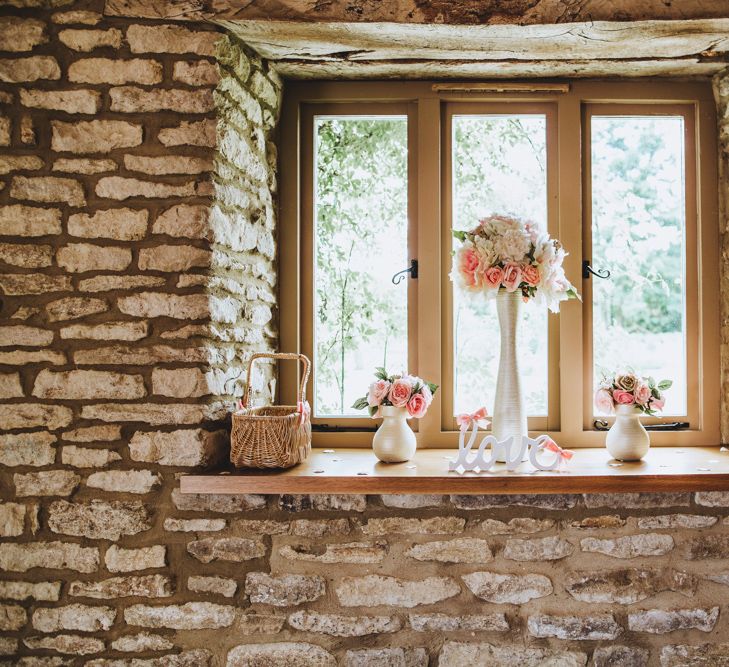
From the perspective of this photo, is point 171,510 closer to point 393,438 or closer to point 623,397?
point 393,438

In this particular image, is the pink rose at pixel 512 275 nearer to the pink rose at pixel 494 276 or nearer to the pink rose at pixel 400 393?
the pink rose at pixel 494 276

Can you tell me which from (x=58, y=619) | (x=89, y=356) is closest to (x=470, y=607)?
(x=58, y=619)

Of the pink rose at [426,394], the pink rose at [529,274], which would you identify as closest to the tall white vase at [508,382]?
the pink rose at [529,274]

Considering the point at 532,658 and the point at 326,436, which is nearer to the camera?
the point at 532,658

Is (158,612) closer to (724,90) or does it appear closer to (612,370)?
(612,370)

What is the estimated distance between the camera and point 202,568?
2031 millimetres

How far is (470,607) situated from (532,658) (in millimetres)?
275

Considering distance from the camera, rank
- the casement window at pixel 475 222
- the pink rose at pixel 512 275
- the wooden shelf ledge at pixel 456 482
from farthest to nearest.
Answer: the casement window at pixel 475 222
the pink rose at pixel 512 275
the wooden shelf ledge at pixel 456 482

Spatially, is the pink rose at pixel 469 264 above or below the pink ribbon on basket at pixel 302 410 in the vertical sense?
above

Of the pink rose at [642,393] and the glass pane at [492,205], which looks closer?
the pink rose at [642,393]

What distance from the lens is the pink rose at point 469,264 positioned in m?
2.11

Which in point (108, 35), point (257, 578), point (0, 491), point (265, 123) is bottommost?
point (257, 578)

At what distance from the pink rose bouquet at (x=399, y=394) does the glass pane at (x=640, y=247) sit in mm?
906

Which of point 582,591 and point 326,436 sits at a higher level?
point 326,436
